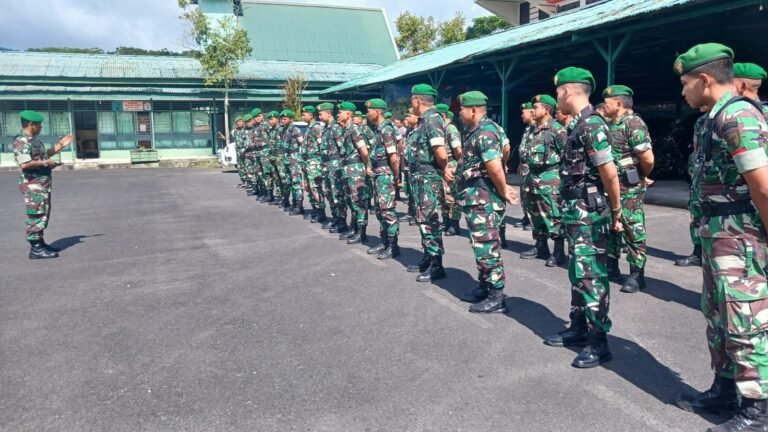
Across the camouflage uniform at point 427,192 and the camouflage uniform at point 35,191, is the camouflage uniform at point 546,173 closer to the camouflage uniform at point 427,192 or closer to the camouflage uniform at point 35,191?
the camouflage uniform at point 427,192

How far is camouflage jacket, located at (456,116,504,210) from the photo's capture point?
4574 millimetres

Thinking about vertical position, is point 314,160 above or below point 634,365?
above

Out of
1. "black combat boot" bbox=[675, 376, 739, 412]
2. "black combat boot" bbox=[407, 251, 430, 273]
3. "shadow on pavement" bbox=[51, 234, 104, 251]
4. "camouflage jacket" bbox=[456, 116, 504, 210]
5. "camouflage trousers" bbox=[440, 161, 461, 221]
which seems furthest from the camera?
"camouflage trousers" bbox=[440, 161, 461, 221]

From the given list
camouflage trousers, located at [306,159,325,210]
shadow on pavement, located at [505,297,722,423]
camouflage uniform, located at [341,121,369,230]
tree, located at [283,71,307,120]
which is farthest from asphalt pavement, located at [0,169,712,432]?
tree, located at [283,71,307,120]

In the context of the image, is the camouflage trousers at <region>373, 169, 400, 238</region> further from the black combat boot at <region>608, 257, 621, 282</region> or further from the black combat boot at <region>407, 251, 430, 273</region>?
the black combat boot at <region>608, 257, 621, 282</region>

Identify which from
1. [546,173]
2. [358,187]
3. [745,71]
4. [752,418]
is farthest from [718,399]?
[358,187]

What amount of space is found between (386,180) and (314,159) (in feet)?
9.04

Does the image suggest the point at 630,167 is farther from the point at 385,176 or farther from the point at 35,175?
the point at 35,175

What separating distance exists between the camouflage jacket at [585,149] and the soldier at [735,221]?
712 millimetres

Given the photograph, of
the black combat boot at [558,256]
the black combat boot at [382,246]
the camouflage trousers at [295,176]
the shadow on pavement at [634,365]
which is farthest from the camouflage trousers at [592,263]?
the camouflage trousers at [295,176]

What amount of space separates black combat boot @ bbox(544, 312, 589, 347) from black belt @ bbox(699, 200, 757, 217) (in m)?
1.37

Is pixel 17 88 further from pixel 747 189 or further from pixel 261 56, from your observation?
pixel 747 189

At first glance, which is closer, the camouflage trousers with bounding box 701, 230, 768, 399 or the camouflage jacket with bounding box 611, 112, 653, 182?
the camouflage trousers with bounding box 701, 230, 768, 399

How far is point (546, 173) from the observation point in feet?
20.9
